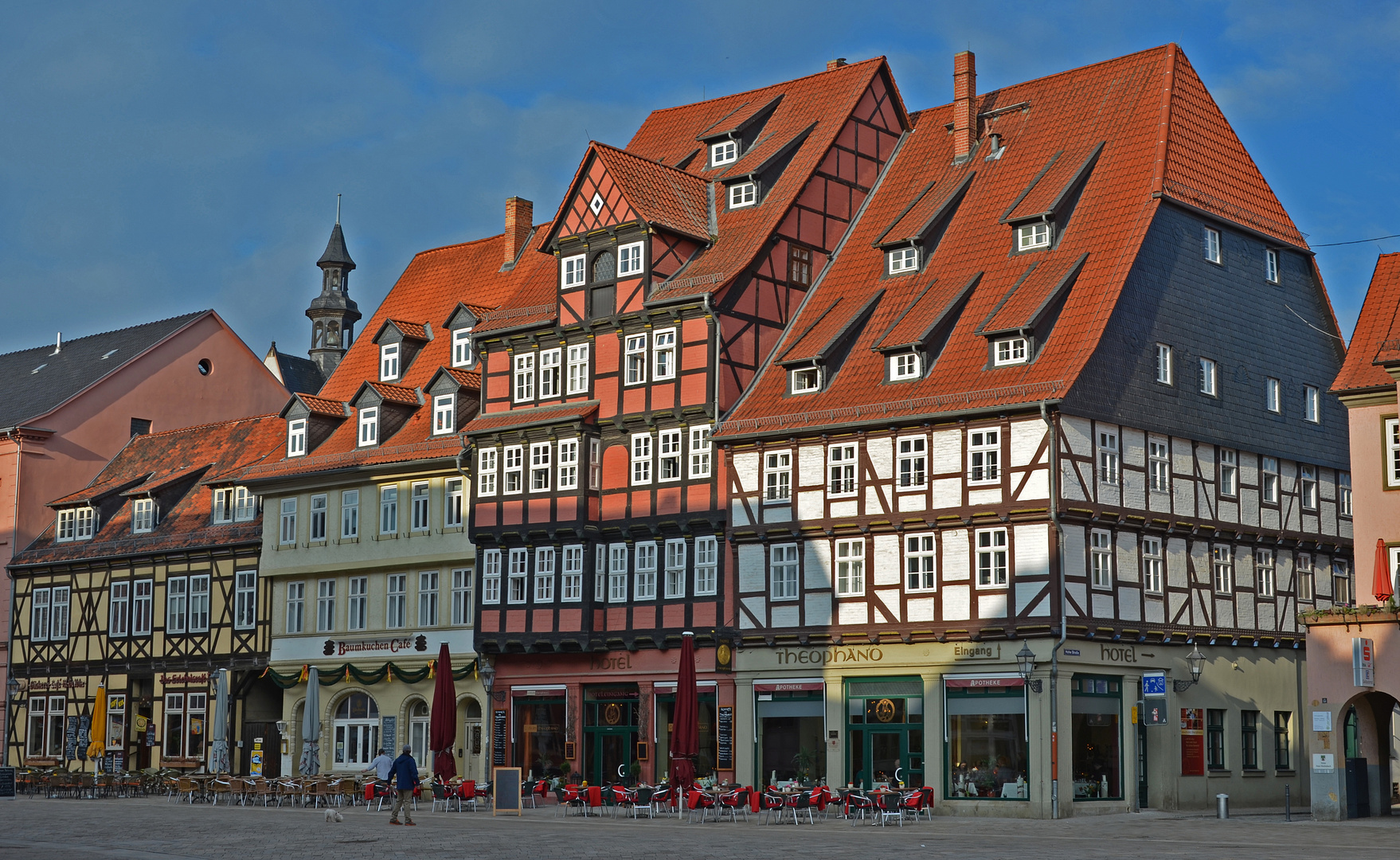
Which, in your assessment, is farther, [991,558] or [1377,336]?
[1377,336]

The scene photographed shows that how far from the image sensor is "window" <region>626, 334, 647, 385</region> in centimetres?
4538

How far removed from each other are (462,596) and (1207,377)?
2057cm

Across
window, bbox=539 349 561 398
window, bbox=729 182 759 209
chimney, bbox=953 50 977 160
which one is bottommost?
window, bbox=539 349 561 398

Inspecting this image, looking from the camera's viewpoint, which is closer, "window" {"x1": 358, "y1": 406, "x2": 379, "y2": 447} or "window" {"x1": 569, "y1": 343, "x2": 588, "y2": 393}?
"window" {"x1": 569, "y1": 343, "x2": 588, "y2": 393}

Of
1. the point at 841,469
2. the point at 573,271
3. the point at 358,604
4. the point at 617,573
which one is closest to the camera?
the point at 841,469

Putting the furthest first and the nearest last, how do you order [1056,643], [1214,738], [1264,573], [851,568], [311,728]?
1. [311,728]
2. [1264,573]
3. [851,568]
4. [1214,738]
5. [1056,643]

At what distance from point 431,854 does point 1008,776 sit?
1690cm

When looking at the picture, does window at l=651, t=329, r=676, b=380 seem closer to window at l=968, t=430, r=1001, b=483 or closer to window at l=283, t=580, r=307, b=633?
window at l=968, t=430, r=1001, b=483

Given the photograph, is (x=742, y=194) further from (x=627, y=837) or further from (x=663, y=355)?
(x=627, y=837)

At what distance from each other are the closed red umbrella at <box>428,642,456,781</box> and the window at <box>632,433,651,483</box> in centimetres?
682

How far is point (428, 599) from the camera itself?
1959 inches

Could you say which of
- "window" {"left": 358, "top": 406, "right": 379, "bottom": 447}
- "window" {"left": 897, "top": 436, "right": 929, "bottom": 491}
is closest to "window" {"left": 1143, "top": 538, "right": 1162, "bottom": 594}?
"window" {"left": 897, "top": 436, "right": 929, "bottom": 491}

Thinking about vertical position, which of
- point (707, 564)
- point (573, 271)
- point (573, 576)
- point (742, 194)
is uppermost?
point (742, 194)

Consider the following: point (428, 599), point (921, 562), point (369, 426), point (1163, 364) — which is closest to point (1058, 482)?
point (921, 562)
